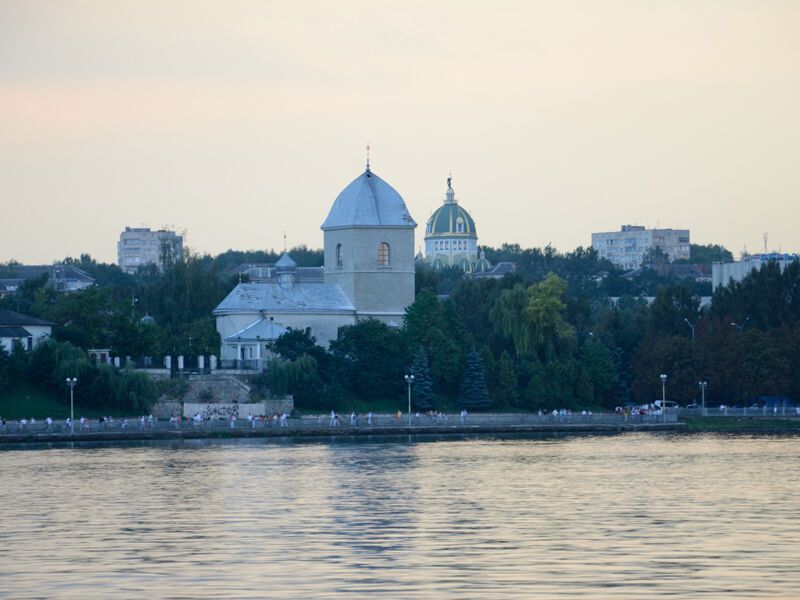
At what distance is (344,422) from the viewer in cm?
7481

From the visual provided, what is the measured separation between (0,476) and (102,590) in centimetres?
2445

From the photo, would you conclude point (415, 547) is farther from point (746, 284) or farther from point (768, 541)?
point (746, 284)

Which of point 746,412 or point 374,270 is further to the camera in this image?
point 374,270

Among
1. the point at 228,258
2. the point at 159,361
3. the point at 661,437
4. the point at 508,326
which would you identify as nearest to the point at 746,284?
the point at 508,326

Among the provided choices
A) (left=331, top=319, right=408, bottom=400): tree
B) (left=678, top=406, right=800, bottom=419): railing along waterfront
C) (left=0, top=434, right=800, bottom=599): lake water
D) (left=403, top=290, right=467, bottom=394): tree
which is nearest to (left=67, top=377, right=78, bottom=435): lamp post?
(left=0, top=434, right=800, bottom=599): lake water

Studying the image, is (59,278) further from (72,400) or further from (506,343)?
(72,400)

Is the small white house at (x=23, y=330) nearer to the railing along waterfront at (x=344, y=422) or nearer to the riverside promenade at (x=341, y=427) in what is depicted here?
the railing along waterfront at (x=344, y=422)

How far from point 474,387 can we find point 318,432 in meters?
11.2

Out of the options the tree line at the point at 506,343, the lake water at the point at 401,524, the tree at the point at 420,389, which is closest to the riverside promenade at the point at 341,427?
the tree at the point at 420,389

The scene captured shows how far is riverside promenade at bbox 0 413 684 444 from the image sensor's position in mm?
68938

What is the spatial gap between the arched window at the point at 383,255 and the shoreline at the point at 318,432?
13.0 m

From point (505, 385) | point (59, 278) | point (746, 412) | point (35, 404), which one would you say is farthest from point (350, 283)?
point (59, 278)

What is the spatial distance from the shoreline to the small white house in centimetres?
1169

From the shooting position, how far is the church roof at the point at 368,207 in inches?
3386
